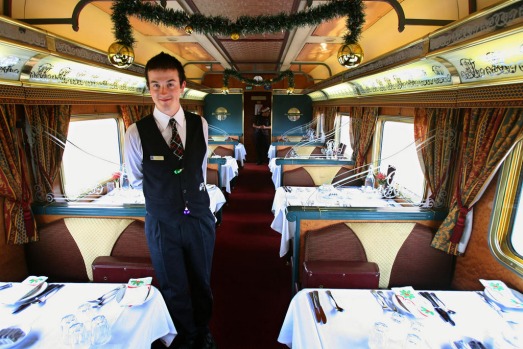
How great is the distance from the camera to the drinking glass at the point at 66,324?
59.7 inches

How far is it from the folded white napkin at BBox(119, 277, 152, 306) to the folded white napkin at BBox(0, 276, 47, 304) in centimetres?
62

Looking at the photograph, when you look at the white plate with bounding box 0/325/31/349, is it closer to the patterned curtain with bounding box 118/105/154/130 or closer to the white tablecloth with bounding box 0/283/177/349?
the white tablecloth with bounding box 0/283/177/349

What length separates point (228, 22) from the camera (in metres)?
3.08

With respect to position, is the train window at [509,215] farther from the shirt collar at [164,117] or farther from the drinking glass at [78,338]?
the drinking glass at [78,338]

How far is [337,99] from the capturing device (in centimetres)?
771

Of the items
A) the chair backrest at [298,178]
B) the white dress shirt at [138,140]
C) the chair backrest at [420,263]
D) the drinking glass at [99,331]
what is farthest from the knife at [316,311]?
the chair backrest at [298,178]

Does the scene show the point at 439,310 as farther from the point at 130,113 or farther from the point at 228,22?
the point at 130,113

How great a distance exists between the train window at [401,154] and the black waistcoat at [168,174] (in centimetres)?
257

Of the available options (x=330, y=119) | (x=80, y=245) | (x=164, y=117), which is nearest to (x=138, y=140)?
(x=164, y=117)

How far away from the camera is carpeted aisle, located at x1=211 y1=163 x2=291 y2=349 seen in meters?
2.97

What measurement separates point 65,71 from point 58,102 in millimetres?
357

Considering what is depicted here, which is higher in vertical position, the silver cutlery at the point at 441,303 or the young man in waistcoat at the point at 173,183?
the young man in waistcoat at the point at 173,183

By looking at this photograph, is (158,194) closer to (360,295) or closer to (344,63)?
(360,295)

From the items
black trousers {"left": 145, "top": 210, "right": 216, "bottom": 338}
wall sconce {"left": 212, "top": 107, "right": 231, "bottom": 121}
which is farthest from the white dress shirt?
wall sconce {"left": 212, "top": 107, "right": 231, "bottom": 121}
